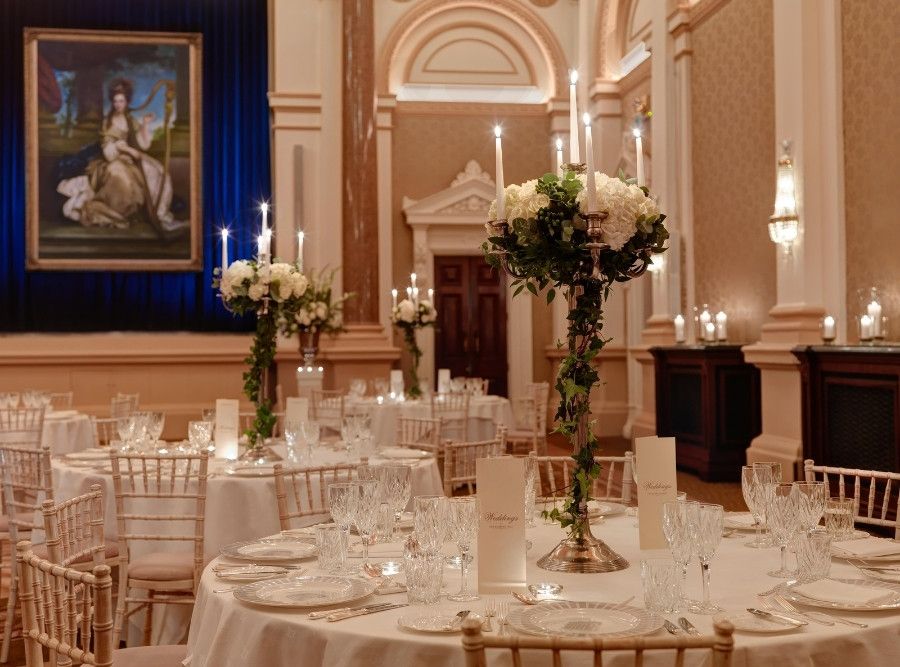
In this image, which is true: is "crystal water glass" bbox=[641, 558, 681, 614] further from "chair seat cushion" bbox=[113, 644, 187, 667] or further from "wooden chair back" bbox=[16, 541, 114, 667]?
"chair seat cushion" bbox=[113, 644, 187, 667]

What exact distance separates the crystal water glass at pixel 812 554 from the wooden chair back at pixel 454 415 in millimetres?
5972

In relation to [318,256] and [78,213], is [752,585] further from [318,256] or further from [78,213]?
[78,213]

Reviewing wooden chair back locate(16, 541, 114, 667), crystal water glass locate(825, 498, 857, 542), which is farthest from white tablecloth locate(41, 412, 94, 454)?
crystal water glass locate(825, 498, 857, 542)

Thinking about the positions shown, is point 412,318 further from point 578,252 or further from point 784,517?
point 784,517

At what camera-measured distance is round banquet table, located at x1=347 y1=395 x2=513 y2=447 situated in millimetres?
8367

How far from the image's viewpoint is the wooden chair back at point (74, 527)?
9.00 feet

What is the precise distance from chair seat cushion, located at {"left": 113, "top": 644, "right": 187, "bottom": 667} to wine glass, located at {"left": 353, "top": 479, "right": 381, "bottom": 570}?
2.13 feet

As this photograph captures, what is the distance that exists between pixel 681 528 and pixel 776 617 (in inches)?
10.2

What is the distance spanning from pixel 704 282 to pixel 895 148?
134 inches

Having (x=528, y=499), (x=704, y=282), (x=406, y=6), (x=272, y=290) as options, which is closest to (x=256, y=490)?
(x=272, y=290)

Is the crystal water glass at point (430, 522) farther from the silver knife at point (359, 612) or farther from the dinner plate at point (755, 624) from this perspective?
the dinner plate at point (755, 624)

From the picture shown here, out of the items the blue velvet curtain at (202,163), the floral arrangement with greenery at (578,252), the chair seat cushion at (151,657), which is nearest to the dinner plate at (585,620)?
the floral arrangement with greenery at (578,252)

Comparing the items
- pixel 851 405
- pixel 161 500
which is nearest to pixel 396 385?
pixel 851 405

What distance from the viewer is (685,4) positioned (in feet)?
35.3
